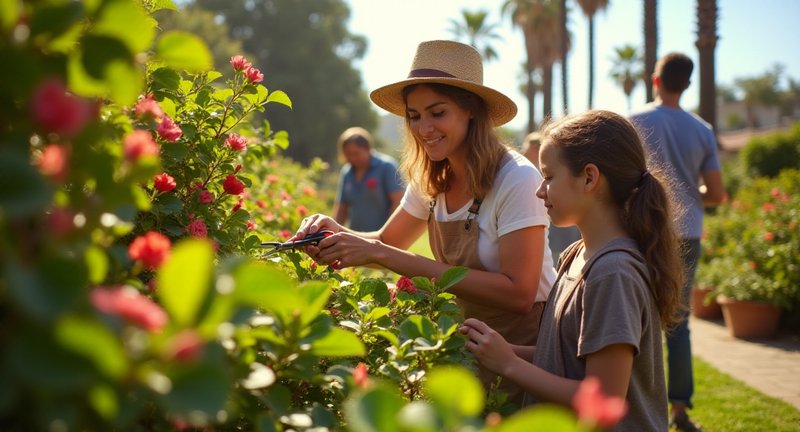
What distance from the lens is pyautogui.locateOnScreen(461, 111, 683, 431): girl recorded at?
1.73m

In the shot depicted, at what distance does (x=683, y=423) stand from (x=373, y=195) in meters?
3.71

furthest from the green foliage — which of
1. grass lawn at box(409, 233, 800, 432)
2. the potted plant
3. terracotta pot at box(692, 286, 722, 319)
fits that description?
grass lawn at box(409, 233, 800, 432)

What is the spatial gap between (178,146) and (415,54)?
1550 millimetres

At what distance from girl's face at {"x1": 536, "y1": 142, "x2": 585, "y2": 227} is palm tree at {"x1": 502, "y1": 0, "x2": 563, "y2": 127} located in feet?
109

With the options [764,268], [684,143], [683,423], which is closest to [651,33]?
[764,268]

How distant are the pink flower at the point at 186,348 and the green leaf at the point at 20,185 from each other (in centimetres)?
18

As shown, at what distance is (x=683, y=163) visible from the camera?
14.9 feet

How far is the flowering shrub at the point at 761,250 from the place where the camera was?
687 centimetres

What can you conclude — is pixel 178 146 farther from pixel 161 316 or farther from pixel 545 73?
pixel 545 73

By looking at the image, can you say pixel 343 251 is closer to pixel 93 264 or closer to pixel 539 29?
pixel 93 264

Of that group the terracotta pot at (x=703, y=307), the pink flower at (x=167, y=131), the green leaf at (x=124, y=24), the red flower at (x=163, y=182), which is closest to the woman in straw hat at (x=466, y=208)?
the red flower at (x=163, y=182)

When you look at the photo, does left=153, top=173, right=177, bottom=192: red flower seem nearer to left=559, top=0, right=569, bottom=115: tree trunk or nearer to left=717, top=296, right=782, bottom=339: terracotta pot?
left=717, top=296, right=782, bottom=339: terracotta pot

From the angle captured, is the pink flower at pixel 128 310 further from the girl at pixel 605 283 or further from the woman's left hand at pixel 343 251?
the woman's left hand at pixel 343 251

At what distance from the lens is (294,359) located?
3.54ft
